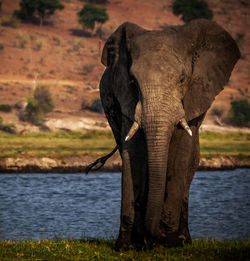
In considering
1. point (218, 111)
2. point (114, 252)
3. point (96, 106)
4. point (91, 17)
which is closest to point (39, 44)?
point (91, 17)

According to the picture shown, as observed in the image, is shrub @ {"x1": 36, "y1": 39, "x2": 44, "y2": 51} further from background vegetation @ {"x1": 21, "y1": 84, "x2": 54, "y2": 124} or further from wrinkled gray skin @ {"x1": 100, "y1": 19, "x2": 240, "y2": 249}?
wrinkled gray skin @ {"x1": 100, "y1": 19, "x2": 240, "y2": 249}

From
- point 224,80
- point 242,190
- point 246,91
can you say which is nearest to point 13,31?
point 246,91

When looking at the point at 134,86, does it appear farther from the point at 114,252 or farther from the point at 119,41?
the point at 114,252

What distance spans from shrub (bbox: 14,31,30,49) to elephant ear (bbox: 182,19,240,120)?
173 feet

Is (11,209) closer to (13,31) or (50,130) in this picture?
(50,130)

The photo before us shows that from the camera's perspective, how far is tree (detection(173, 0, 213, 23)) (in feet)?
205

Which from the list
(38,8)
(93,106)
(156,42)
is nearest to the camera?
(156,42)

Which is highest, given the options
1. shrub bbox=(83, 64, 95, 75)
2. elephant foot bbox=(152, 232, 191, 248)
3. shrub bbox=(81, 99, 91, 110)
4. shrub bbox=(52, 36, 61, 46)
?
elephant foot bbox=(152, 232, 191, 248)

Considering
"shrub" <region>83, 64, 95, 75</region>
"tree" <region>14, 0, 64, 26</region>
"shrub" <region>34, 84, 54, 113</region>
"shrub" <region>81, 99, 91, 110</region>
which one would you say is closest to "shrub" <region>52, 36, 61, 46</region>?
"tree" <region>14, 0, 64, 26</region>

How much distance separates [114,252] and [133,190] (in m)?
0.89

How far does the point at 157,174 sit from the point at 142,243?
142cm

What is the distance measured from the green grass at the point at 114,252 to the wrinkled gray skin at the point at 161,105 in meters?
0.26

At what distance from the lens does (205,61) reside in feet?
27.6

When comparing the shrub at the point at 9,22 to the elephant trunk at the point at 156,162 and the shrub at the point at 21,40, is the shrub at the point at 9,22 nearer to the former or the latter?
the shrub at the point at 21,40
